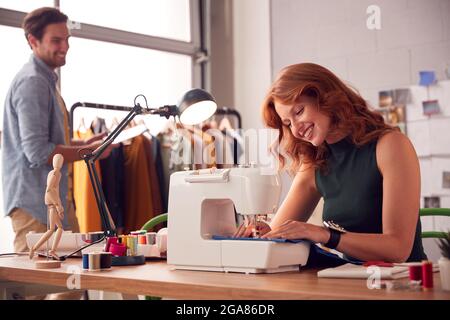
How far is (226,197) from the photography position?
177 cm

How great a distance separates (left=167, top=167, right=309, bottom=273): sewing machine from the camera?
1.66 metres

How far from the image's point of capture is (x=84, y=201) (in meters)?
3.87

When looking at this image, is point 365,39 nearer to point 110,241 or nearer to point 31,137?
point 31,137

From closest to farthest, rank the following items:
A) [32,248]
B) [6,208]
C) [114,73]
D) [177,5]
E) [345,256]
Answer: [345,256]
[32,248]
[6,208]
[114,73]
[177,5]

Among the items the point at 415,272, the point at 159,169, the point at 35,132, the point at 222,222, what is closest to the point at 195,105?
the point at 222,222

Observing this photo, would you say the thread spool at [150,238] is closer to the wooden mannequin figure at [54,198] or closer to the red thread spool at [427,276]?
the wooden mannequin figure at [54,198]

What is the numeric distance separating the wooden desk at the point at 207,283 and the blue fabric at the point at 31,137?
110cm

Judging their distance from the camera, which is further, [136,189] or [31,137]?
[136,189]

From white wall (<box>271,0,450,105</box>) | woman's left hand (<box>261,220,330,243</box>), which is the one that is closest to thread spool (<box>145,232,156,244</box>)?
woman's left hand (<box>261,220,330,243</box>)

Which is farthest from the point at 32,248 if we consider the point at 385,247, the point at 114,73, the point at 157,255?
the point at 114,73

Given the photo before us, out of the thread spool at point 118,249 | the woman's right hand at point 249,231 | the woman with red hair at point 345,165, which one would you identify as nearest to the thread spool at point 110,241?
the thread spool at point 118,249

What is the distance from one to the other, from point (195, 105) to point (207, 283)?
0.63m
